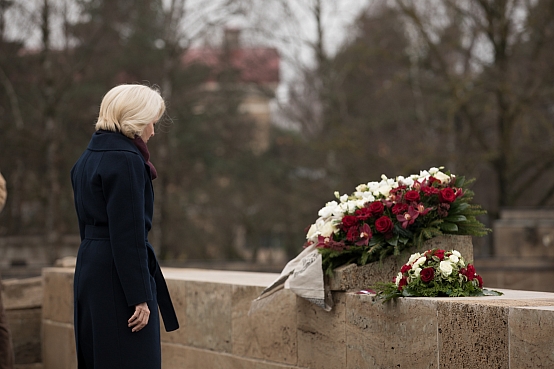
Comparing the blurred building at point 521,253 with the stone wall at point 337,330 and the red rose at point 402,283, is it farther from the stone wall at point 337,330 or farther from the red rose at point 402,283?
the red rose at point 402,283

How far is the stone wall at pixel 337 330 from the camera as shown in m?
3.49

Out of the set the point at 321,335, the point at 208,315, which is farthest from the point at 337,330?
the point at 208,315

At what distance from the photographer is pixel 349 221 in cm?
468

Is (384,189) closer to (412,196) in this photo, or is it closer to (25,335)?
(412,196)

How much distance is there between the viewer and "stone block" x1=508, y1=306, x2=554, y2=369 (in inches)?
128

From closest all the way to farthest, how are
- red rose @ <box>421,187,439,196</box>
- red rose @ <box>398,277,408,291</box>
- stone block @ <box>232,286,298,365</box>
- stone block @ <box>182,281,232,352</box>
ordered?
red rose @ <box>398,277,408,291</box>, red rose @ <box>421,187,439,196</box>, stone block @ <box>232,286,298,365</box>, stone block @ <box>182,281,232,352</box>

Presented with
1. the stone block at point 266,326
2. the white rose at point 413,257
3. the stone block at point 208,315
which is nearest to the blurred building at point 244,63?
the stone block at point 208,315

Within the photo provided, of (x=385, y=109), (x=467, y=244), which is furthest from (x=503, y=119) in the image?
(x=467, y=244)

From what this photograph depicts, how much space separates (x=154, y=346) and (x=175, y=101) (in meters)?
17.7

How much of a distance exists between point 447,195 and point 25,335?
183 inches

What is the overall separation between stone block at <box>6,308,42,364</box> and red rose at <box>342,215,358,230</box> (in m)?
4.07

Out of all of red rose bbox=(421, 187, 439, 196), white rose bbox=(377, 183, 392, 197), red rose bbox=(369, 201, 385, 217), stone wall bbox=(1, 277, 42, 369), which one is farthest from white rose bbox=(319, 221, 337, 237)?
stone wall bbox=(1, 277, 42, 369)

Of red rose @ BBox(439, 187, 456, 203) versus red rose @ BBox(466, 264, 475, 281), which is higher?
red rose @ BBox(439, 187, 456, 203)

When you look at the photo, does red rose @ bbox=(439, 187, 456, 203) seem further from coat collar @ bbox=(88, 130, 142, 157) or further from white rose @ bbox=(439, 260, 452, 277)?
coat collar @ bbox=(88, 130, 142, 157)
